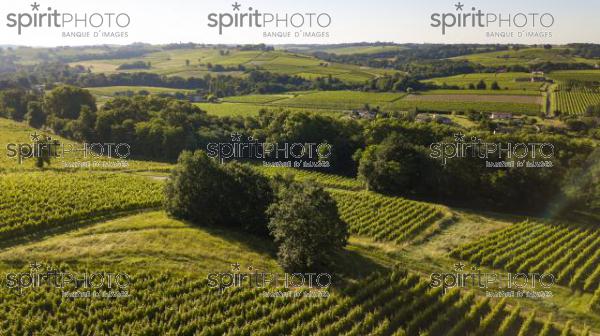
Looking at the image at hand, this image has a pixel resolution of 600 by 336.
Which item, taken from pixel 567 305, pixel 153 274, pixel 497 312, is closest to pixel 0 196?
pixel 153 274

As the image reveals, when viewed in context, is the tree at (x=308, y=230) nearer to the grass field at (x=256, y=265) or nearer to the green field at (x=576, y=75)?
the grass field at (x=256, y=265)

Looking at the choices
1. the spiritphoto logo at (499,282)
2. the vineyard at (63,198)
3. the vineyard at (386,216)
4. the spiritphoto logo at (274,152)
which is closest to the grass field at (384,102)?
the spiritphoto logo at (274,152)

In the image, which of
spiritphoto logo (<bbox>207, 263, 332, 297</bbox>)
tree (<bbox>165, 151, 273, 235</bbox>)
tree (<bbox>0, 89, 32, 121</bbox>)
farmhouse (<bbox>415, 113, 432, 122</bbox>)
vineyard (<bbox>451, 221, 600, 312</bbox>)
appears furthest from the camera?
tree (<bbox>0, 89, 32, 121</bbox>)

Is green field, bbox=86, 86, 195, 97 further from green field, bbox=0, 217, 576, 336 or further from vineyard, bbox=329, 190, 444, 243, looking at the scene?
green field, bbox=0, 217, 576, 336

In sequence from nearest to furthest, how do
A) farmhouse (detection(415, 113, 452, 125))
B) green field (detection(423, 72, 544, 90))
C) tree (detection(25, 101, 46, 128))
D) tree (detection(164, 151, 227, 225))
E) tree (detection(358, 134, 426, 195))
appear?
tree (detection(164, 151, 227, 225))
tree (detection(358, 134, 426, 195))
farmhouse (detection(415, 113, 452, 125))
tree (detection(25, 101, 46, 128))
green field (detection(423, 72, 544, 90))

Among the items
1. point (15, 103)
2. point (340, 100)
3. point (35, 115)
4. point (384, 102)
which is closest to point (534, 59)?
point (384, 102)

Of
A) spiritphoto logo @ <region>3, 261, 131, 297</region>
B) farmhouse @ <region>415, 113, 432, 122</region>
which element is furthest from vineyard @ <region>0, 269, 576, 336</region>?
farmhouse @ <region>415, 113, 432, 122</region>

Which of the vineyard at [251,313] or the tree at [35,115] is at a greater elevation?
the tree at [35,115]
